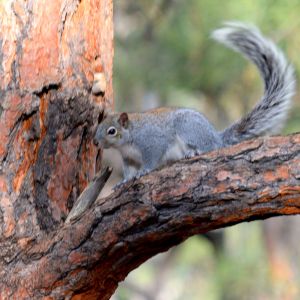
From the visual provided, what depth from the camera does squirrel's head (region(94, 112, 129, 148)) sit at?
2.85 meters

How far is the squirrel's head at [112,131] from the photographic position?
112 inches

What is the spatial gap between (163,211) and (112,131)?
0.84 metres

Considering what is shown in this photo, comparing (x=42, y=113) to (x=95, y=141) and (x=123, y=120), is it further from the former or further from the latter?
(x=123, y=120)

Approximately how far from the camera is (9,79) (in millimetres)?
2600

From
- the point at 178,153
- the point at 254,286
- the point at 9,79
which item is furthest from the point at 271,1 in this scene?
the point at 9,79

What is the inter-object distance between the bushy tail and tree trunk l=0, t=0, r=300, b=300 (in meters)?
0.46

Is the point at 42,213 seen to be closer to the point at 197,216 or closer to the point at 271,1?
the point at 197,216

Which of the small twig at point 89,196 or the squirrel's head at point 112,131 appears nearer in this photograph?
the small twig at point 89,196

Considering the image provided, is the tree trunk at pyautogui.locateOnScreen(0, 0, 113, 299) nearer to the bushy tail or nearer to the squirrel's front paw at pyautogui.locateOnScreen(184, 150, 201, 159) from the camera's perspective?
the squirrel's front paw at pyautogui.locateOnScreen(184, 150, 201, 159)

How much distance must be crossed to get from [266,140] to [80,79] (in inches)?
32.8

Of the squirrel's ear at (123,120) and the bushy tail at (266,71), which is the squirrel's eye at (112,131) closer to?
the squirrel's ear at (123,120)

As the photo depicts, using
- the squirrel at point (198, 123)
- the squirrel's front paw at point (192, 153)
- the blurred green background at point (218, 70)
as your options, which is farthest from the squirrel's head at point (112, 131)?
the blurred green background at point (218, 70)

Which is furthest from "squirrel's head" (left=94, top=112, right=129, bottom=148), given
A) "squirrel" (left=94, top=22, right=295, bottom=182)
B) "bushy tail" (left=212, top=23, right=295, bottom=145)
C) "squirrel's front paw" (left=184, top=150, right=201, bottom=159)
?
"bushy tail" (left=212, top=23, right=295, bottom=145)

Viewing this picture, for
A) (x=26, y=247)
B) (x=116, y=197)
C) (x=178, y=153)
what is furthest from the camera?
(x=178, y=153)
